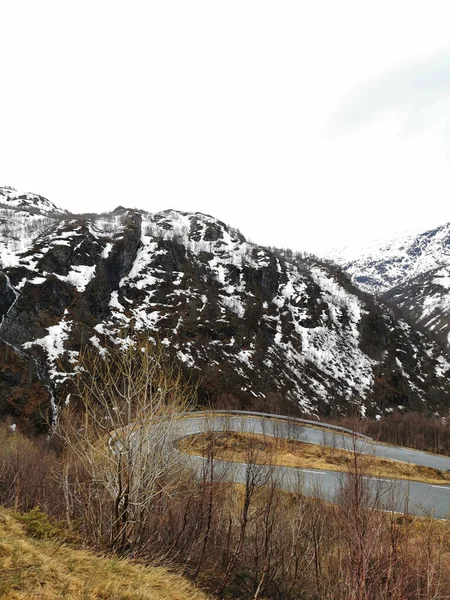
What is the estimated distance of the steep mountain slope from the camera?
7662 centimetres

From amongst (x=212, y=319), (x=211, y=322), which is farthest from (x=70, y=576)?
(x=212, y=319)

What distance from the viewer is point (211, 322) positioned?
105 meters

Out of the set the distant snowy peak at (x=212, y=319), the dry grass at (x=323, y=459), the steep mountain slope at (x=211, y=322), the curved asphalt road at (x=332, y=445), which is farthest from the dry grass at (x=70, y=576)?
the distant snowy peak at (x=212, y=319)

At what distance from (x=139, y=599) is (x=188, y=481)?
7.22 m

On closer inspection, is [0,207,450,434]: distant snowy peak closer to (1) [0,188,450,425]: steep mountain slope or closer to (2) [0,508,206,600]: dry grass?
(1) [0,188,450,425]: steep mountain slope

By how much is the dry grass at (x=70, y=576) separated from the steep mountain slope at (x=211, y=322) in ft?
170

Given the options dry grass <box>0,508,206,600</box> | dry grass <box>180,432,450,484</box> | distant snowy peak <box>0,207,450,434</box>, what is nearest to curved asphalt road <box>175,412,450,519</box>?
dry grass <box>180,432,450,484</box>

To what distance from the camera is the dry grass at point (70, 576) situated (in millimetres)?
5570

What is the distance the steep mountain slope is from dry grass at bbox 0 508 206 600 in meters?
51.8

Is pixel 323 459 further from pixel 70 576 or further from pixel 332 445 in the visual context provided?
pixel 70 576

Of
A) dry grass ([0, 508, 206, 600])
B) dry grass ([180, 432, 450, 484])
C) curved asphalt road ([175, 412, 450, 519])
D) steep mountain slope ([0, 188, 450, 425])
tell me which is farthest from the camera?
steep mountain slope ([0, 188, 450, 425])

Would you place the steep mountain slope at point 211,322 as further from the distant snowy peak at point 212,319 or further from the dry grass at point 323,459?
the dry grass at point 323,459

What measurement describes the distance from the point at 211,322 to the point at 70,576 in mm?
98954

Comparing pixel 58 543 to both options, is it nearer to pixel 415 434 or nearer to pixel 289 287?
pixel 415 434
